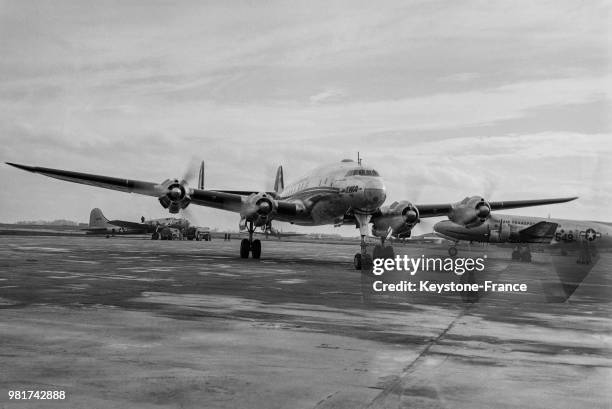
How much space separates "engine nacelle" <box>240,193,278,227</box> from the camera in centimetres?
3150

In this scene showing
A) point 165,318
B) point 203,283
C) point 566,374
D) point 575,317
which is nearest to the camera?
point 566,374

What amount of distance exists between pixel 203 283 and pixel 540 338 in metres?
10.3

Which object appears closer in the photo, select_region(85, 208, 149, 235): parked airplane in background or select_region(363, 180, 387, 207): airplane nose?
select_region(363, 180, 387, 207): airplane nose

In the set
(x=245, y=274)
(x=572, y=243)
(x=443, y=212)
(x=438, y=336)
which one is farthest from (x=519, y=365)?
(x=572, y=243)

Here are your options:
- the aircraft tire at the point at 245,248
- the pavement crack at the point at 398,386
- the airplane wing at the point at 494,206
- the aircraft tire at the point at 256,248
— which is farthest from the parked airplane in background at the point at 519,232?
the pavement crack at the point at 398,386

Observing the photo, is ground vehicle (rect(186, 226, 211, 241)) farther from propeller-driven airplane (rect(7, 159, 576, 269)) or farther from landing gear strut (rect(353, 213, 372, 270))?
landing gear strut (rect(353, 213, 372, 270))

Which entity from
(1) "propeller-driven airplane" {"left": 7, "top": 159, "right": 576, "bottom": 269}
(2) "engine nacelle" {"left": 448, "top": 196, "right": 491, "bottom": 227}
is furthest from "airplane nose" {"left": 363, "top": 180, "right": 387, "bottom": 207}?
(2) "engine nacelle" {"left": 448, "top": 196, "right": 491, "bottom": 227}

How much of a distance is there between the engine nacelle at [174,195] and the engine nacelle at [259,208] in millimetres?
3081

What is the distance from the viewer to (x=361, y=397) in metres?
5.74

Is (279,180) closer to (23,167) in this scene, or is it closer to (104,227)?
(23,167)

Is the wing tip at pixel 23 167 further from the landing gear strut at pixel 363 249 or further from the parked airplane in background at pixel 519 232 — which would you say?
the parked airplane in background at pixel 519 232

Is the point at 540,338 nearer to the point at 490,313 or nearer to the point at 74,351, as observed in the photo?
the point at 490,313

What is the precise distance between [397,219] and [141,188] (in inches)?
538

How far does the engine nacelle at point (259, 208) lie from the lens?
31500 mm
